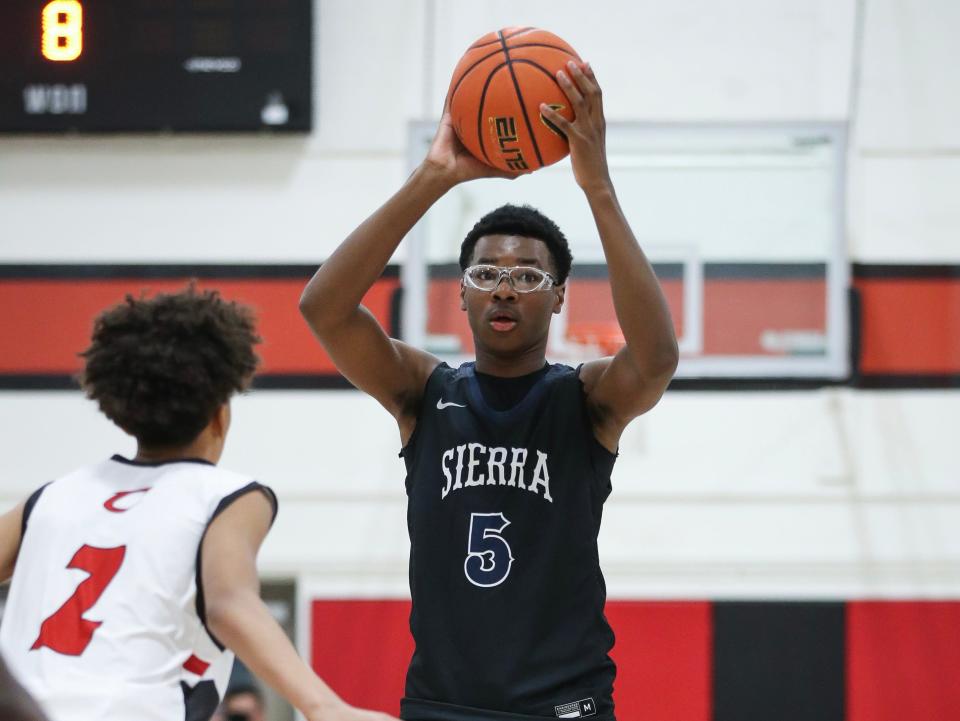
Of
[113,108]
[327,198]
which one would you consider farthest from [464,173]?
[113,108]

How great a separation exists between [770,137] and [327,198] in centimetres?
186

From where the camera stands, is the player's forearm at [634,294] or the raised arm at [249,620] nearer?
the raised arm at [249,620]

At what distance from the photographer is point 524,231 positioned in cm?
288

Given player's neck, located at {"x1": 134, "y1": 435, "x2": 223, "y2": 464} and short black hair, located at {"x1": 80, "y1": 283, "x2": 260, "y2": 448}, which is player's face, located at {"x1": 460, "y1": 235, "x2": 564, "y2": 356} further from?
player's neck, located at {"x1": 134, "y1": 435, "x2": 223, "y2": 464}

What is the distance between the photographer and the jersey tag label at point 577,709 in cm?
259

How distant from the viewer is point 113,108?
5000mm

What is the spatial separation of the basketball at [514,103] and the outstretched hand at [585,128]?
0.05m

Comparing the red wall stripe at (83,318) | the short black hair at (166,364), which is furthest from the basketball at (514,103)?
the red wall stripe at (83,318)

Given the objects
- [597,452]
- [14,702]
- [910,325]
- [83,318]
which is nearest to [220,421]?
[597,452]

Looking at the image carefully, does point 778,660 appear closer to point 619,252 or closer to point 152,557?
point 619,252

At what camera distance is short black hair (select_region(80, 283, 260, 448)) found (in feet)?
7.46

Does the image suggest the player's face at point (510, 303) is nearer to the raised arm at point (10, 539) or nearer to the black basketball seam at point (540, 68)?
the black basketball seam at point (540, 68)

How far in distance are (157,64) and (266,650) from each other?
139 inches

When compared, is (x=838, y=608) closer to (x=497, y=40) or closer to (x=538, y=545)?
(x=538, y=545)
